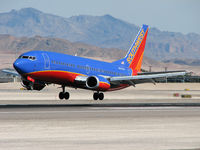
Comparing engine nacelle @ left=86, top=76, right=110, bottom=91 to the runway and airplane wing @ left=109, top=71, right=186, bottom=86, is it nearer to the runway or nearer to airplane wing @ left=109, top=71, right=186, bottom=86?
airplane wing @ left=109, top=71, right=186, bottom=86

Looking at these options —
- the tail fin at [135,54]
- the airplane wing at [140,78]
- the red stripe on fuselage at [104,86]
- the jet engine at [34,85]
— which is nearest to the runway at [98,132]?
the jet engine at [34,85]

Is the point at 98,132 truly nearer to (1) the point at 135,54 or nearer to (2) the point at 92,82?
(2) the point at 92,82

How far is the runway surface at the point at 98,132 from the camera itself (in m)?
18.8

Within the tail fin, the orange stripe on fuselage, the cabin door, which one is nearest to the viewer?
the cabin door

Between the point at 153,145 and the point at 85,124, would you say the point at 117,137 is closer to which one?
the point at 153,145

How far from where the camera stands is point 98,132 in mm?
22547

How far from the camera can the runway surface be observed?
18.8 meters

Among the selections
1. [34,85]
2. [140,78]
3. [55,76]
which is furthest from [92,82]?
[140,78]

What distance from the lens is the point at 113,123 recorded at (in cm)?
2648

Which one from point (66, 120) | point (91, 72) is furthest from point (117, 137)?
point (91, 72)

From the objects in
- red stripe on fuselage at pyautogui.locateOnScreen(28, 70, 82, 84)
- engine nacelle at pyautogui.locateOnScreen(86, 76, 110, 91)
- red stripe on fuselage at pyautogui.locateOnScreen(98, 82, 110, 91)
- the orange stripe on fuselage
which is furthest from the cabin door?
the orange stripe on fuselage

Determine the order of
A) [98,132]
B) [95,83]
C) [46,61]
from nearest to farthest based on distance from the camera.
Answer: [98,132] < [46,61] < [95,83]

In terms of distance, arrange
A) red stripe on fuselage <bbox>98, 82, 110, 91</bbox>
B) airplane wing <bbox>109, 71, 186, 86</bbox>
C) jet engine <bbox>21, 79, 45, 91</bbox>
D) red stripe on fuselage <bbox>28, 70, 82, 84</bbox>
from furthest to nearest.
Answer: airplane wing <bbox>109, 71, 186, 86</bbox> → red stripe on fuselage <bbox>98, 82, 110, 91</bbox> → jet engine <bbox>21, 79, 45, 91</bbox> → red stripe on fuselage <bbox>28, 70, 82, 84</bbox>

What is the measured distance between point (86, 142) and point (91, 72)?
1334 inches
